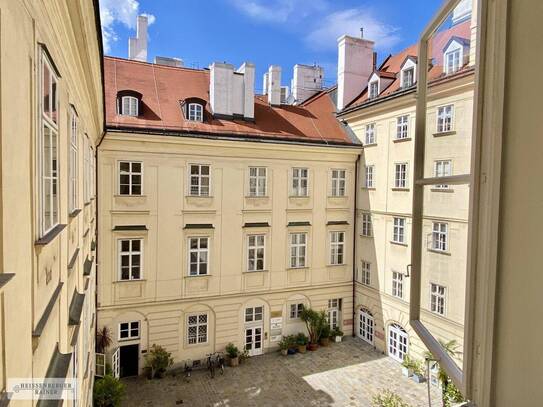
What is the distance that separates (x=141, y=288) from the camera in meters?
14.9

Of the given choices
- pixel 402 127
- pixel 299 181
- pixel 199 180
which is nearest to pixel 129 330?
pixel 199 180

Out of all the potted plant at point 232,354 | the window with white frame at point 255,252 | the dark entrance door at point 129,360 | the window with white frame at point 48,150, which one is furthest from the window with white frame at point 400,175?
the window with white frame at point 48,150

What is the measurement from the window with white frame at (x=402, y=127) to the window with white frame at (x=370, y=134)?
1.68 metres

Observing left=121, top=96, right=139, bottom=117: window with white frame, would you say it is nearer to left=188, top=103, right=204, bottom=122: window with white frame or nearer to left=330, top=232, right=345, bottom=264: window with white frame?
left=188, top=103, right=204, bottom=122: window with white frame

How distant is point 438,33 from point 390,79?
17869 millimetres

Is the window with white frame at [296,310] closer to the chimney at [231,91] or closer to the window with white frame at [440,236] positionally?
the chimney at [231,91]

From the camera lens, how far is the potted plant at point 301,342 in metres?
17.4

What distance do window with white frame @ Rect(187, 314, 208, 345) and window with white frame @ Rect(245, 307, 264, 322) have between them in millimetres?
1932

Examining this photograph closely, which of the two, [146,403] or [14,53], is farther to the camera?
[146,403]

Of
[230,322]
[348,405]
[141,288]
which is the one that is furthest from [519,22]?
[230,322]

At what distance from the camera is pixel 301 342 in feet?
57.2

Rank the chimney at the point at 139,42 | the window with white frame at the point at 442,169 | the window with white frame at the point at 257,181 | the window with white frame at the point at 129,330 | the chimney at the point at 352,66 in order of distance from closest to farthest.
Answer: the window with white frame at the point at 442,169
the window with white frame at the point at 129,330
the window with white frame at the point at 257,181
the chimney at the point at 352,66
the chimney at the point at 139,42

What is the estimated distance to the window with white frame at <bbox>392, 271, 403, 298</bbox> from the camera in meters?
16.2

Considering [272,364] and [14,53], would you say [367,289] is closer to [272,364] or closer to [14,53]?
[272,364]
